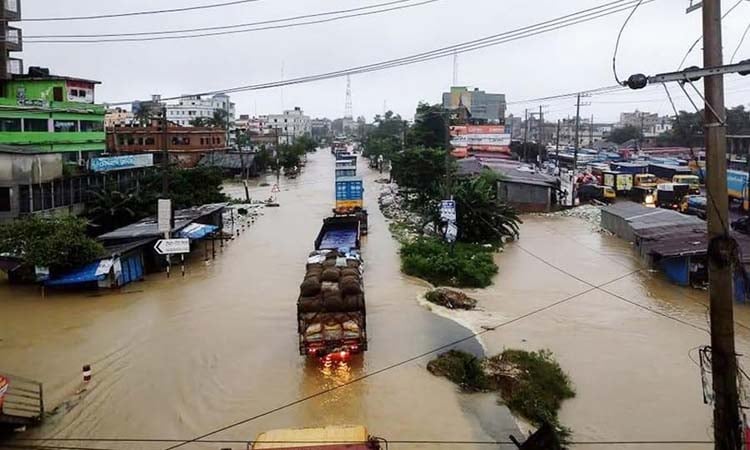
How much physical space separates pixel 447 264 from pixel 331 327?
921 centimetres

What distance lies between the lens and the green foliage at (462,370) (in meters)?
12.6

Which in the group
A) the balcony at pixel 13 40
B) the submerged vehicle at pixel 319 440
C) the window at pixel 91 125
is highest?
the balcony at pixel 13 40

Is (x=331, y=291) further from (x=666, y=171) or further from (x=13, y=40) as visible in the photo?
(x=666, y=171)

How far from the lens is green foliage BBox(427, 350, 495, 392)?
12.6 meters

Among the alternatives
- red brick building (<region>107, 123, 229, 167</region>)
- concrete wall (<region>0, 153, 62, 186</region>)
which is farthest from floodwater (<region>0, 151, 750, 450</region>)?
red brick building (<region>107, 123, 229, 167</region>)

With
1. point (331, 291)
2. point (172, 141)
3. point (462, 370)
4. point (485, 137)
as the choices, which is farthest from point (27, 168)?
point (485, 137)

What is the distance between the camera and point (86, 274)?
19.9 metres

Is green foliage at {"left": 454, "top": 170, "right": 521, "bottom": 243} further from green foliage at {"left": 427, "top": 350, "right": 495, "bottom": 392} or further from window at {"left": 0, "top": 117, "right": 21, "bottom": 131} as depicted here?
window at {"left": 0, "top": 117, "right": 21, "bottom": 131}

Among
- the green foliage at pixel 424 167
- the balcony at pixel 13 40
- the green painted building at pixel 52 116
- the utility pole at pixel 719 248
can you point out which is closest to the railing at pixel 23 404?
the utility pole at pixel 719 248

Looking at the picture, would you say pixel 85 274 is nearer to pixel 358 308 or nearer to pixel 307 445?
pixel 358 308

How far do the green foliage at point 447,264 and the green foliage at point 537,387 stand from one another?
741 centimetres

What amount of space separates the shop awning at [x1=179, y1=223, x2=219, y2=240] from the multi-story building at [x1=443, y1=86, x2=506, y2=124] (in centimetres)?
5870

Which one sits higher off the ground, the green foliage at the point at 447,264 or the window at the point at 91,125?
the window at the point at 91,125

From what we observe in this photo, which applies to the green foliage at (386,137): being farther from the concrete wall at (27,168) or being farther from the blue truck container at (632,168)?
the concrete wall at (27,168)
